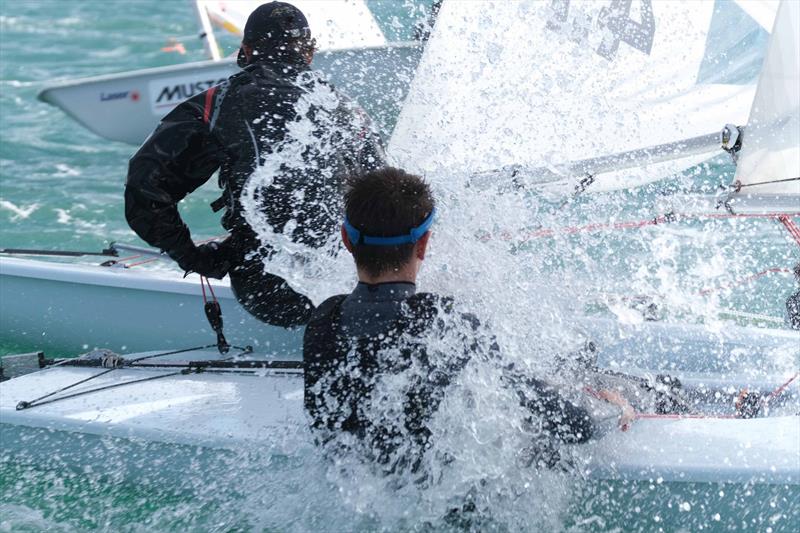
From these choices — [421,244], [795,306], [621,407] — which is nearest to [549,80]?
[795,306]

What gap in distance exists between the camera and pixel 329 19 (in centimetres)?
588

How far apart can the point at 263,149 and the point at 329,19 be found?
339cm

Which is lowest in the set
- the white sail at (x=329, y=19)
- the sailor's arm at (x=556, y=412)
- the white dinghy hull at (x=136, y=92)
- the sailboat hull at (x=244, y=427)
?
the white dinghy hull at (x=136, y=92)

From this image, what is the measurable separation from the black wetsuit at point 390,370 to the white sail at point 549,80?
1.57m

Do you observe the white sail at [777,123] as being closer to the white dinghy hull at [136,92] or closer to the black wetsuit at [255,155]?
the black wetsuit at [255,155]

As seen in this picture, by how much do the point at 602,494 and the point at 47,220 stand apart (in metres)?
4.29

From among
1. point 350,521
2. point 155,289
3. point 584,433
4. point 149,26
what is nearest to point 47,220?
point 155,289

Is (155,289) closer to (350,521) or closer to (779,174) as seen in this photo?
(350,521)

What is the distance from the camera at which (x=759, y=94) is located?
3049mm

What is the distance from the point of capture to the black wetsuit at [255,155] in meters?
2.68

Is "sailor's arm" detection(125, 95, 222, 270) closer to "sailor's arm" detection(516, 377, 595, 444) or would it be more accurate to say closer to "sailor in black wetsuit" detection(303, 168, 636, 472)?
"sailor in black wetsuit" detection(303, 168, 636, 472)

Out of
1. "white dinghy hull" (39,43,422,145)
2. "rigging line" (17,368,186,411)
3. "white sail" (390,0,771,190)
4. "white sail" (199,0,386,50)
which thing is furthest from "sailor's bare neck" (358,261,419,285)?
"white dinghy hull" (39,43,422,145)

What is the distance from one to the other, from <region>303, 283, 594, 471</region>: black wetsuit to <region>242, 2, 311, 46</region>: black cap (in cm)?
92

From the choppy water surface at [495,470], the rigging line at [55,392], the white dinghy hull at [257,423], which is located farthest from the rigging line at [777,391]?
the rigging line at [55,392]
